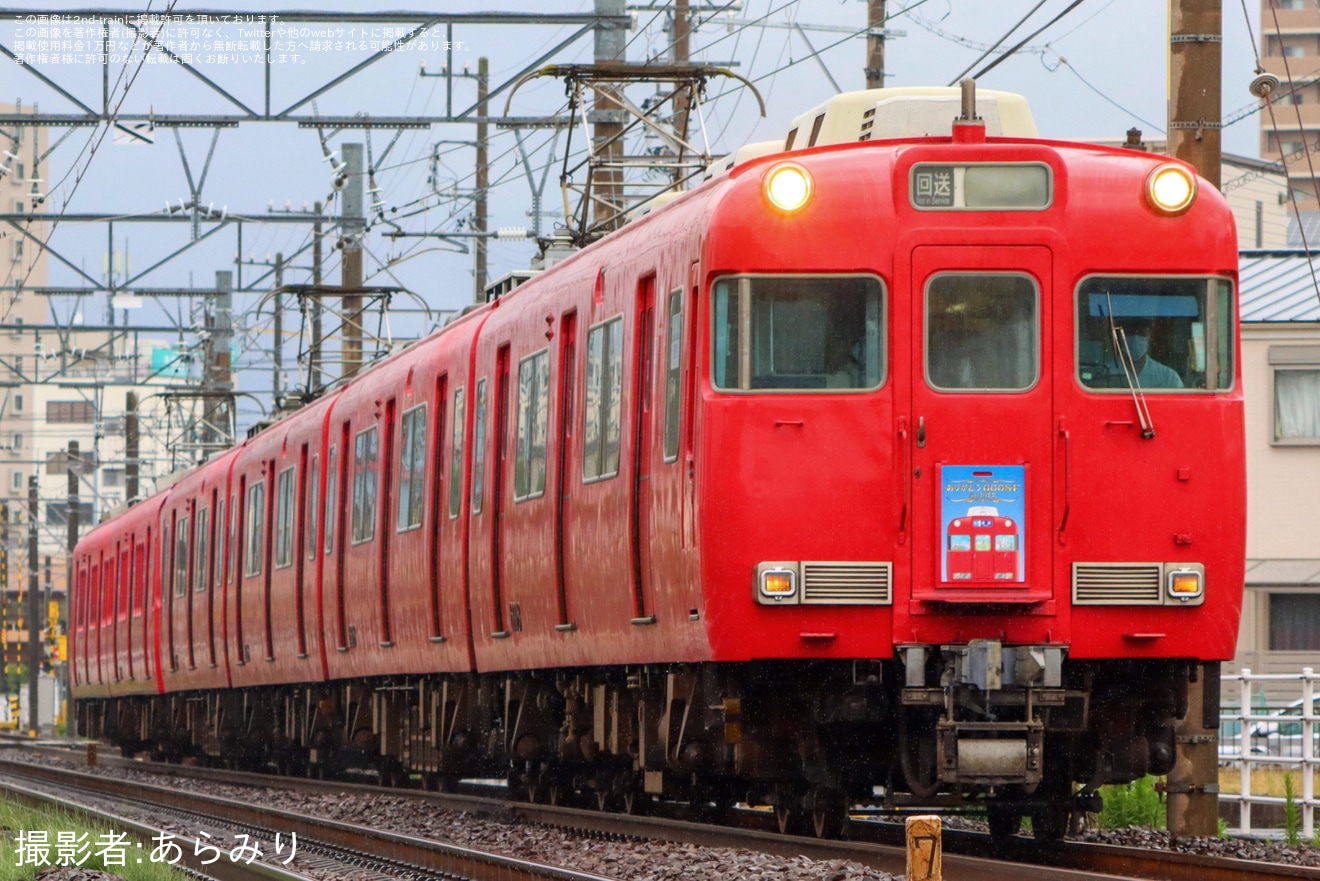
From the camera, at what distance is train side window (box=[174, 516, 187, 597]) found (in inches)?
1089

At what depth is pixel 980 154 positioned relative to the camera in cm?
1038

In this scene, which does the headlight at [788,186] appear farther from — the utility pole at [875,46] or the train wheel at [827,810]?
the utility pole at [875,46]

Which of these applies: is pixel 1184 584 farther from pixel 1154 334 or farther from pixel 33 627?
pixel 33 627

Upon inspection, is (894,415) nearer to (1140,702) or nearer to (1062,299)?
(1062,299)

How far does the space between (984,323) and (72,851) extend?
5650 millimetres

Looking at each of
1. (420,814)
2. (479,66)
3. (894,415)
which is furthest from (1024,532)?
(479,66)

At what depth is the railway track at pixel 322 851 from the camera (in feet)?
35.1

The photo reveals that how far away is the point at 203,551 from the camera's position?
2623cm

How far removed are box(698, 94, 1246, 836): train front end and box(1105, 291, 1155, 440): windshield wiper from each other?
15 mm

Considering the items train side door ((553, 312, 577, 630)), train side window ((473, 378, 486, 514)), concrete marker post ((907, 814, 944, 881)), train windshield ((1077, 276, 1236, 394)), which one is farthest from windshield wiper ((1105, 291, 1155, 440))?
train side window ((473, 378, 486, 514))

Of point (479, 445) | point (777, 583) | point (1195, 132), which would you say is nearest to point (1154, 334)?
point (1195, 132)

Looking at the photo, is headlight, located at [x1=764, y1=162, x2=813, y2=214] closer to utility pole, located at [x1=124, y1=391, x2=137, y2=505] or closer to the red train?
the red train

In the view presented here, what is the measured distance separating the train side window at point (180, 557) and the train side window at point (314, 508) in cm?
738

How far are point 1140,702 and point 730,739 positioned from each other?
1.87 m
